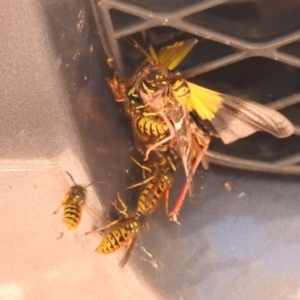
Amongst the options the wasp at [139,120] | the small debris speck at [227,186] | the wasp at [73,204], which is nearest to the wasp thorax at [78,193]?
the wasp at [73,204]

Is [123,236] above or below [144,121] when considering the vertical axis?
below

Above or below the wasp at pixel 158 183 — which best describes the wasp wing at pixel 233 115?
above

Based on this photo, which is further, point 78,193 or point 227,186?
point 227,186

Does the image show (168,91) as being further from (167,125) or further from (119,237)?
(119,237)

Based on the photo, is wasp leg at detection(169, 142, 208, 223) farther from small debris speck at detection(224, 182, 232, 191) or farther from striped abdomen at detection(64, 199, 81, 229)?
striped abdomen at detection(64, 199, 81, 229)

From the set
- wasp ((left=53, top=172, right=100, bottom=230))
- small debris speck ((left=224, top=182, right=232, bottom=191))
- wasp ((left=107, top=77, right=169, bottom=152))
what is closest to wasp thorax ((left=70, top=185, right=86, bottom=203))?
wasp ((left=53, top=172, right=100, bottom=230))

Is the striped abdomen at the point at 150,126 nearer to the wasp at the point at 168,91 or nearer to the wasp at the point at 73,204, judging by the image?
the wasp at the point at 168,91

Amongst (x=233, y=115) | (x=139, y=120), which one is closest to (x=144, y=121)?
(x=139, y=120)
